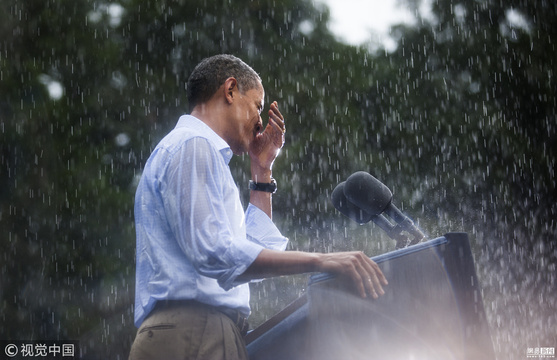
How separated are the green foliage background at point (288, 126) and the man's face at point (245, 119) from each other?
4.07 metres

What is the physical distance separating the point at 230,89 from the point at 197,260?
0.65m

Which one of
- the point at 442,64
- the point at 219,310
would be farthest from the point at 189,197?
the point at 442,64

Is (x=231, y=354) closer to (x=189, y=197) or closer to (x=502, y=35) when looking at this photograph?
(x=189, y=197)

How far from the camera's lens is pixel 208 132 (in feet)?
5.45

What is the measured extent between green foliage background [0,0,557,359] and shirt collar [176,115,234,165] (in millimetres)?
4214

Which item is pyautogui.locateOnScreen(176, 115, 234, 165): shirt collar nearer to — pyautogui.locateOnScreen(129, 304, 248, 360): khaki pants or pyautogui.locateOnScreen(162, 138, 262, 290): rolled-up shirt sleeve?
pyautogui.locateOnScreen(162, 138, 262, 290): rolled-up shirt sleeve

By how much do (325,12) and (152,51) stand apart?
2003 mm

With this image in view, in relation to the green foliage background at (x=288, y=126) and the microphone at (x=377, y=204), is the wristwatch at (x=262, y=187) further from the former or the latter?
the green foliage background at (x=288, y=126)

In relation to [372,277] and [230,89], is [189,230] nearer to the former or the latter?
[372,277]

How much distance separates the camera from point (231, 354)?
4.73 ft

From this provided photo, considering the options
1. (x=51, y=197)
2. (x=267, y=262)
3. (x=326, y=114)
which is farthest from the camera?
(x=326, y=114)

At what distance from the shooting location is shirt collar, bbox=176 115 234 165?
1638 mm

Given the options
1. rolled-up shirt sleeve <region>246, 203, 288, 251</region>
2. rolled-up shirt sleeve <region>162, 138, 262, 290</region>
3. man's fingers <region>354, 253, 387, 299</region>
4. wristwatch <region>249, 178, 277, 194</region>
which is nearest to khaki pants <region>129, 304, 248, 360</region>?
rolled-up shirt sleeve <region>162, 138, 262, 290</region>

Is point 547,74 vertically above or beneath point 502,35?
beneath
